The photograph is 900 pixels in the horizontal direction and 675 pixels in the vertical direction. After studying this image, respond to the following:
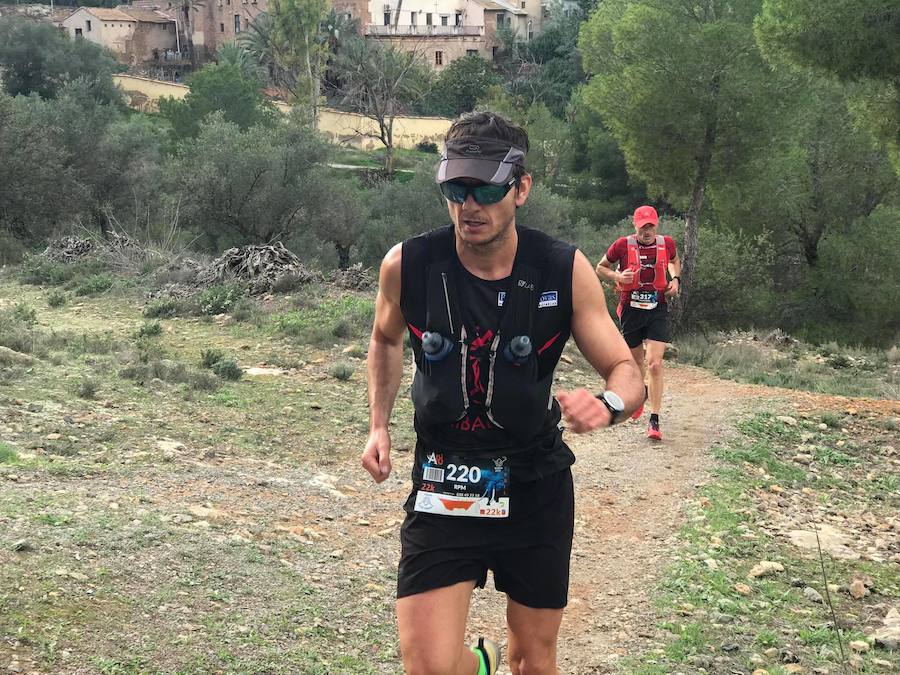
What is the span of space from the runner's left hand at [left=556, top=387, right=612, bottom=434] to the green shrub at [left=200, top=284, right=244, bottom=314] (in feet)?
38.7

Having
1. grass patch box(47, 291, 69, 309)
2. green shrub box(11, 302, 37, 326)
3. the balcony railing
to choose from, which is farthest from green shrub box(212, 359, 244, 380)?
the balcony railing

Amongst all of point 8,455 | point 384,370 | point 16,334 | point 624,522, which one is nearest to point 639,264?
point 624,522

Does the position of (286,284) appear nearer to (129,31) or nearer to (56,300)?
(56,300)

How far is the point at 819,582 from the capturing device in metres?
5.81

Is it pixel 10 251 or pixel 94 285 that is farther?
pixel 10 251

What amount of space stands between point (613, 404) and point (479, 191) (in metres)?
0.76

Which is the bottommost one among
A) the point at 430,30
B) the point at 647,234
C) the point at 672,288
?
the point at 672,288

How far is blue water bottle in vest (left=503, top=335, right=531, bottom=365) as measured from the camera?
3.13 m

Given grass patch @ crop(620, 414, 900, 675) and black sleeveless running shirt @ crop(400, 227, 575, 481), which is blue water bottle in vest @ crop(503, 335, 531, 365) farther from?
grass patch @ crop(620, 414, 900, 675)

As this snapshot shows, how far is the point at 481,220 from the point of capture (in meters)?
3.23

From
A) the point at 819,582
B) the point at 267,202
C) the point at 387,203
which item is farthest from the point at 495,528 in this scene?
the point at 387,203

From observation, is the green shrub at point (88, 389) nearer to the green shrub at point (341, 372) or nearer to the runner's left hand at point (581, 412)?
the green shrub at point (341, 372)

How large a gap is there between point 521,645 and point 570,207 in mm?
33720

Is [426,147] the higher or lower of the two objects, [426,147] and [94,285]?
the higher
